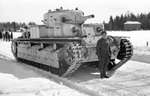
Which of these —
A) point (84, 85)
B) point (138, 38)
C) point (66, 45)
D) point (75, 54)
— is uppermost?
point (66, 45)

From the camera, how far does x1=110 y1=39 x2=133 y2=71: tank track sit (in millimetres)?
10719

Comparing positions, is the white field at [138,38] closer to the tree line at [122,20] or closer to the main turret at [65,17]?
the main turret at [65,17]

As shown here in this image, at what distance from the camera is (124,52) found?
1096 cm

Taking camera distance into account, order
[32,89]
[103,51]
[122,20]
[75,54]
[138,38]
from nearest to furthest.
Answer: [32,89], [75,54], [103,51], [138,38], [122,20]

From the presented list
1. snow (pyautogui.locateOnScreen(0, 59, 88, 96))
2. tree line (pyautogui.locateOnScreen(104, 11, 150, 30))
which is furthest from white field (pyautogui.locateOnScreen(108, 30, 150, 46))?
tree line (pyautogui.locateOnScreen(104, 11, 150, 30))

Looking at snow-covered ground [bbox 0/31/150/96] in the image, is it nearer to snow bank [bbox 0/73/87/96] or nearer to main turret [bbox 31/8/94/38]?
snow bank [bbox 0/73/87/96]

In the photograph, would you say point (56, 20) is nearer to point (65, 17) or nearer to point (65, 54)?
point (65, 17)

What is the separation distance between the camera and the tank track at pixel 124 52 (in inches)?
422

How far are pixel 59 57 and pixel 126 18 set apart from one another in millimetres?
102026

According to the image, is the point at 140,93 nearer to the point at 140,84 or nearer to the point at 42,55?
the point at 140,84

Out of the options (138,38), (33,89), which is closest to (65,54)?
(33,89)

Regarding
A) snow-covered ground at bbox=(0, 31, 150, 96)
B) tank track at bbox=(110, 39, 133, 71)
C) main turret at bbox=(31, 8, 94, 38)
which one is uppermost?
main turret at bbox=(31, 8, 94, 38)

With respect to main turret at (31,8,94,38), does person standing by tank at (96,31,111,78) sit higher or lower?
lower

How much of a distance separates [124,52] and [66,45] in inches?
116
